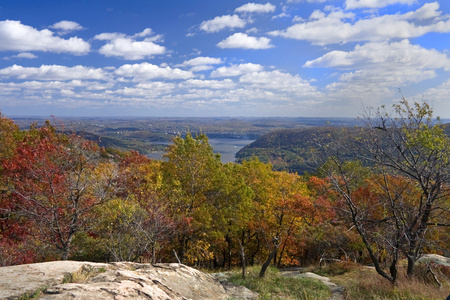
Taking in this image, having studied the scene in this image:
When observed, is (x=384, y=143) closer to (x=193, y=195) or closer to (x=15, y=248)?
(x=193, y=195)

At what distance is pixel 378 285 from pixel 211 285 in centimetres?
862

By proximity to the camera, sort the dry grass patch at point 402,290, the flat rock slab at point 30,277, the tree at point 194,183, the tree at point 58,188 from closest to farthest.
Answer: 1. the flat rock slab at point 30,277
2. the dry grass patch at point 402,290
3. the tree at point 58,188
4. the tree at point 194,183

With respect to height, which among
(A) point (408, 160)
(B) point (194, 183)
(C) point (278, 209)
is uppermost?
(A) point (408, 160)

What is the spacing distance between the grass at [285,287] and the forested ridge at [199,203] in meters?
1.15

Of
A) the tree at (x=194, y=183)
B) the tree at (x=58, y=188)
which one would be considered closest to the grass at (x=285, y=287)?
the tree at (x=194, y=183)

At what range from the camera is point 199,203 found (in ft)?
72.1

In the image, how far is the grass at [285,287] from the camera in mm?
12266

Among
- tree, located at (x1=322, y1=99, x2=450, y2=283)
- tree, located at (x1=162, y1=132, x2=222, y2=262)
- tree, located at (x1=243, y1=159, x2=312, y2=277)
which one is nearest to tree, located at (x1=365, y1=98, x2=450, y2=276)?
tree, located at (x1=322, y1=99, x2=450, y2=283)

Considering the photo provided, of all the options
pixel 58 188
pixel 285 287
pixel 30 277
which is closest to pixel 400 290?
pixel 285 287

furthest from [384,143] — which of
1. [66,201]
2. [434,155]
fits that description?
[66,201]

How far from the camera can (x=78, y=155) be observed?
1678 cm

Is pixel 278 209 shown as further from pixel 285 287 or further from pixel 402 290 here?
pixel 402 290

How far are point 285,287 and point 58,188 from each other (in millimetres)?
16438

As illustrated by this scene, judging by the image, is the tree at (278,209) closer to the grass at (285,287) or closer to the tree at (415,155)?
the grass at (285,287)
